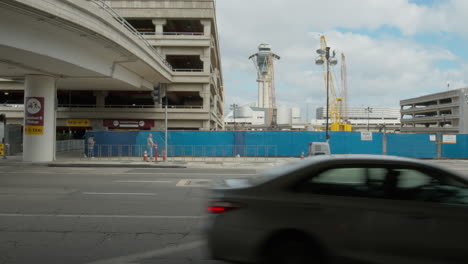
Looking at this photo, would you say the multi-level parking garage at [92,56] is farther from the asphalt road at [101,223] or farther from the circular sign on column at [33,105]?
the asphalt road at [101,223]

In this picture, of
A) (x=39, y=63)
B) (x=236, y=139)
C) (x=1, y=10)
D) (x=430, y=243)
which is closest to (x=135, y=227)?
(x=430, y=243)

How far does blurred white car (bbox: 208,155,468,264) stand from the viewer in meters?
3.70

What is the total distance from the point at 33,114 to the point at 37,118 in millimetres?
328

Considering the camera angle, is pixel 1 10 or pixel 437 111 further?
pixel 437 111

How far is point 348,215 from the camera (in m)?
3.80

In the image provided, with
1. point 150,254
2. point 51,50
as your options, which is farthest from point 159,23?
point 150,254

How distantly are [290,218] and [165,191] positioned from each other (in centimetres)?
764

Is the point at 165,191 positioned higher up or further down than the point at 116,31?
further down

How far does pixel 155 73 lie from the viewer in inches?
1280

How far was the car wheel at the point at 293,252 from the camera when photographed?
3.85 metres

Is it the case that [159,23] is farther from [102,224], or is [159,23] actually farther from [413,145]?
[102,224]

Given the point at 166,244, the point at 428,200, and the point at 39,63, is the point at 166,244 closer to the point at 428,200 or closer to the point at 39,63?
the point at 428,200

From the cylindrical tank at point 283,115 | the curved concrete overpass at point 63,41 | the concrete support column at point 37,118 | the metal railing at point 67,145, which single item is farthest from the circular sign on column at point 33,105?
the cylindrical tank at point 283,115

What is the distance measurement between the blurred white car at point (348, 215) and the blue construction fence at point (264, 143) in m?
21.8
